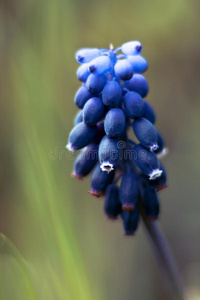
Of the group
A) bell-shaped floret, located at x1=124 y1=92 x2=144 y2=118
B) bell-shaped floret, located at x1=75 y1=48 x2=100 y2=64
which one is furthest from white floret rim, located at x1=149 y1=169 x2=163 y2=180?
bell-shaped floret, located at x1=75 y1=48 x2=100 y2=64

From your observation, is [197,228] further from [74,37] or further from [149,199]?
[74,37]

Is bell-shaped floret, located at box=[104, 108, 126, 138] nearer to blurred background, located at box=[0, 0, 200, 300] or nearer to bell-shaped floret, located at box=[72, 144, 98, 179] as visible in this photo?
bell-shaped floret, located at box=[72, 144, 98, 179]

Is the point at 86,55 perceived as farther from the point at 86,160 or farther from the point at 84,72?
the point at 86,160

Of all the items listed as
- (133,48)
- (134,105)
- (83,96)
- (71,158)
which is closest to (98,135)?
(83,96)

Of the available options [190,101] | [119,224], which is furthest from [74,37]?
[119,224]

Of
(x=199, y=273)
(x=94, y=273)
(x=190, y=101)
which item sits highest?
(x=190, y=101)

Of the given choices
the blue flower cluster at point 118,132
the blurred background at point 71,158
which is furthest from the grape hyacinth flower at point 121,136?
the blurred background at point 71,158
